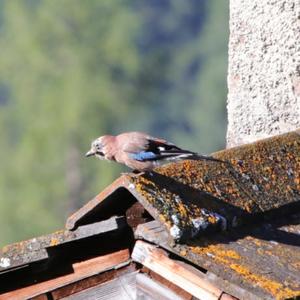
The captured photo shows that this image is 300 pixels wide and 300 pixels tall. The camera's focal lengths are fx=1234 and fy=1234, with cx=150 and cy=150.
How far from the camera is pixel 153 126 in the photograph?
71.1 metres

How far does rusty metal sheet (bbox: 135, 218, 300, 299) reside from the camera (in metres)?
5.57

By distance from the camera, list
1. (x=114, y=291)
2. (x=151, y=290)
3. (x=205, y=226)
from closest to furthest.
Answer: (x=205, y=226) → (x=151, y=290) → (x=114, y=291)

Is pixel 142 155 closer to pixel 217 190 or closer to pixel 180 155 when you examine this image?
pixel 180 155

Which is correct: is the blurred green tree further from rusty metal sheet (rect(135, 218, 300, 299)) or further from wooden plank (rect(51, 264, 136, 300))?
rusty metal sheet (rect(135, 218, 300, 299))

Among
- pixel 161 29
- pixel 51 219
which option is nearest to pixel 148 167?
pixel 51 219

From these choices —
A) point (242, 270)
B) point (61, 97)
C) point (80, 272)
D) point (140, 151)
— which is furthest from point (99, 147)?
point (61, 97)

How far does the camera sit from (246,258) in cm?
588

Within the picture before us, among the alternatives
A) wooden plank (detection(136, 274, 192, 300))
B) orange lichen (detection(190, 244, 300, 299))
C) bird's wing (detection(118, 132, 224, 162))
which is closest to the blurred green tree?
bird's wing (detection(118, 132, 224, 162))

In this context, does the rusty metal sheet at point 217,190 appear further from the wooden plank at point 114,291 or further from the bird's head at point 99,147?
the bird's head at point 99,147

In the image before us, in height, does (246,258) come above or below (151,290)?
below

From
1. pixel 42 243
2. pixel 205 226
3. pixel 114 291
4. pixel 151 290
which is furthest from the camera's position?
pixel 114 291

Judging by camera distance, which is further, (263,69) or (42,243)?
(263,69)

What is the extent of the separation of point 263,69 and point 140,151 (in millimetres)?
1421

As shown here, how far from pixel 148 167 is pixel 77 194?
4387 cm
